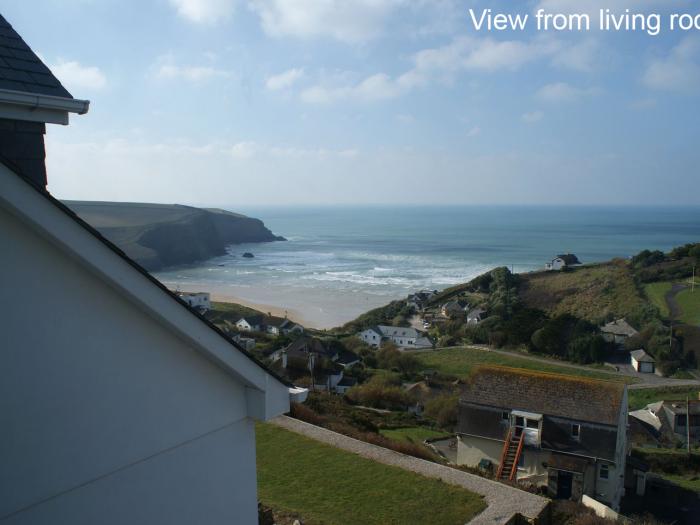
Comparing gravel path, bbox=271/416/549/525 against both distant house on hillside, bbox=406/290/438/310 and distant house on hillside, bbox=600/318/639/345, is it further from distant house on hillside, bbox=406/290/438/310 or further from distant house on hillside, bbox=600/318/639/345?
distant house on hillside, bbox=406/290/438/310

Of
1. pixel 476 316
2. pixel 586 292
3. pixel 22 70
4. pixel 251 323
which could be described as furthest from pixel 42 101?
pixel 586 292

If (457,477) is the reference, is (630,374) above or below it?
below

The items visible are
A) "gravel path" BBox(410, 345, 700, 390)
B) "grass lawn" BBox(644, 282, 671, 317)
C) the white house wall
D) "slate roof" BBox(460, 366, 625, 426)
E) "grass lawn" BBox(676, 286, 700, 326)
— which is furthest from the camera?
"grass lawn" BBox(644, 282, 671, 317)

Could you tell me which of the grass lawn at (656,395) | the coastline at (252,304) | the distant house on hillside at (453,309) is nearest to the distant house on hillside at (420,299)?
the distant house on hillside at (453,309)

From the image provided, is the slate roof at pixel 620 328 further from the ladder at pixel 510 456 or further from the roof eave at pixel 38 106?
the roof eave at pixel 38 106

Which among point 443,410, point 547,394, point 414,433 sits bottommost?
point 443,410

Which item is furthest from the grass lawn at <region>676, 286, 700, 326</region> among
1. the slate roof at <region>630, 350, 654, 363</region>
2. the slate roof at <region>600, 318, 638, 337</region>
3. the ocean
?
the ocean

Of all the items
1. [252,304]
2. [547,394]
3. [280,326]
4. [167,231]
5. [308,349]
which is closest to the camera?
[547,394]

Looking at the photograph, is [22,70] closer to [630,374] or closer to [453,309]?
[630,374]
